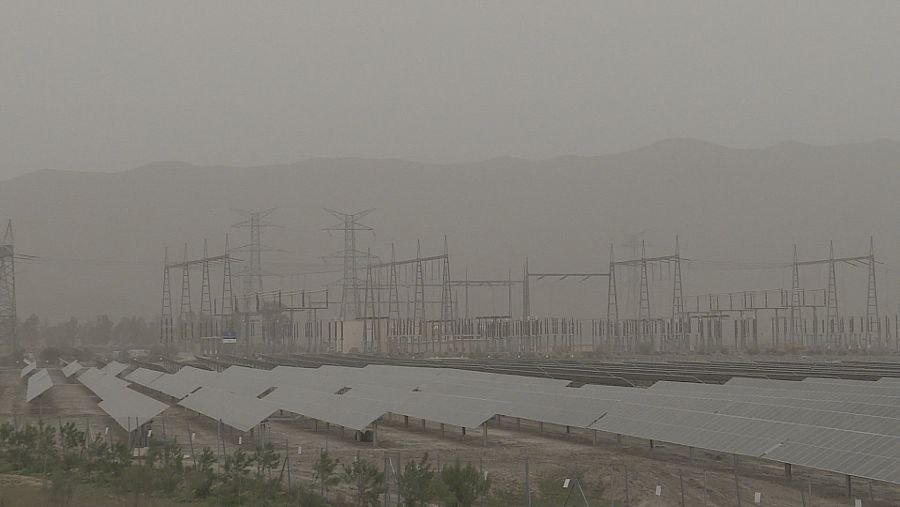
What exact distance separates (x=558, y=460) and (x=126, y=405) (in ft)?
62.9

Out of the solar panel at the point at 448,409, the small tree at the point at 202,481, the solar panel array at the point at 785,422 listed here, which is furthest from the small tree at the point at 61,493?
the solar panel array at the point at 785,422

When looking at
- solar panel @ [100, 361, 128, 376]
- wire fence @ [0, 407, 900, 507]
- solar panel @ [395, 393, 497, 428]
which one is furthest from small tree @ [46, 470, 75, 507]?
solar panel @ [100, 361, 128, 376]

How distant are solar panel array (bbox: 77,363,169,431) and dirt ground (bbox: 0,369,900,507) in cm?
93

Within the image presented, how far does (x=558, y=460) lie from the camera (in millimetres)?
31984

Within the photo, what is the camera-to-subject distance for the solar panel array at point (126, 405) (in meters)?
37.9

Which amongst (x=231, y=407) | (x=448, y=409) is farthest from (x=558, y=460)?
(x=231, y=407)

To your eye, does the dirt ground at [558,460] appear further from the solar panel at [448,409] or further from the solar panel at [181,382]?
the solar panel at [181,382]

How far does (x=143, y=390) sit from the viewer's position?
65812mm

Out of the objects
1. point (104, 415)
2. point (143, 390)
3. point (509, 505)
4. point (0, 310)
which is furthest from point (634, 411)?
point (0, 310)

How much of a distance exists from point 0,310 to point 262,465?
6575 cm

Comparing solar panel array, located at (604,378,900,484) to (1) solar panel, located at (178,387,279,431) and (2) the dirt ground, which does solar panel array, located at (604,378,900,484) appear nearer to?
(2) the dirt ground

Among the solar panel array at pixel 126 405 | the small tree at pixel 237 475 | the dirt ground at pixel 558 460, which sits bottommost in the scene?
the dirt ground at pixel 558 460

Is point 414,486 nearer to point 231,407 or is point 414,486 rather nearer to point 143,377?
point 231,407

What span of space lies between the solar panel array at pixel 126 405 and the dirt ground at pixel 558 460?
933mm
